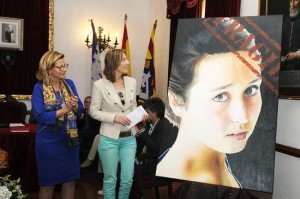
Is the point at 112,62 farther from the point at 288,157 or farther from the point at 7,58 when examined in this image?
the point at 7,58

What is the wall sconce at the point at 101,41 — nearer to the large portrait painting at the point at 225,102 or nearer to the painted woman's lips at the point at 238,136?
the large portrait painting at the point at 225,102

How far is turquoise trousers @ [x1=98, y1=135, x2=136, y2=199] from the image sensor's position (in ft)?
8.85

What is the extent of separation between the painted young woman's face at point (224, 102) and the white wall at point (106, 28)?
3816 mm

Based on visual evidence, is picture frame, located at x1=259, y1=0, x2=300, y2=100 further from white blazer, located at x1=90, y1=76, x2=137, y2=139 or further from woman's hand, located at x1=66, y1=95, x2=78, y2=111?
woman's hand, located at x1=66, y1=95, x2=78, y2=111

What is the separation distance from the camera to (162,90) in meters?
6.07

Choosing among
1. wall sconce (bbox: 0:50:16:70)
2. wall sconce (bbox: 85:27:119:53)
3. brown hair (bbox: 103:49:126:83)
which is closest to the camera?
brown hair (bbox: 103:49:126:83)

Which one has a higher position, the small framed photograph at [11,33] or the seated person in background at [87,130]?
the small framed photograph at [11,33]

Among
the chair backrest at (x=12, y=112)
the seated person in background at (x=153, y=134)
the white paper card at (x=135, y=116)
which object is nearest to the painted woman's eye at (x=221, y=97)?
the white paper card at (x=135, y=116)

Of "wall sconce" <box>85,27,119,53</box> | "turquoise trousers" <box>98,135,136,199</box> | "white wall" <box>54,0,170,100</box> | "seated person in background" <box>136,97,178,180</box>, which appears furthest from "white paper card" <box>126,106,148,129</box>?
"wall sconce" <box>85,27,119,53</box>

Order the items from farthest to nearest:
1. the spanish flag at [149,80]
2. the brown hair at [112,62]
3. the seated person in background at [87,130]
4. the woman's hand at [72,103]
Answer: the spanish flag at [149,80]
the seated person in background at [87,130]
the brown hair at [112,62]
the woman's hand at [72,103]

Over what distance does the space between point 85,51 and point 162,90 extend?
1669 millimetres

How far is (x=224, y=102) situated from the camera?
1980 mm

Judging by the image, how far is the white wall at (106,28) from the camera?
603 cm

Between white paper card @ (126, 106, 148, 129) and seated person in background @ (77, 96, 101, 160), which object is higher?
white paper card @ (126, 106, 148, 129)
